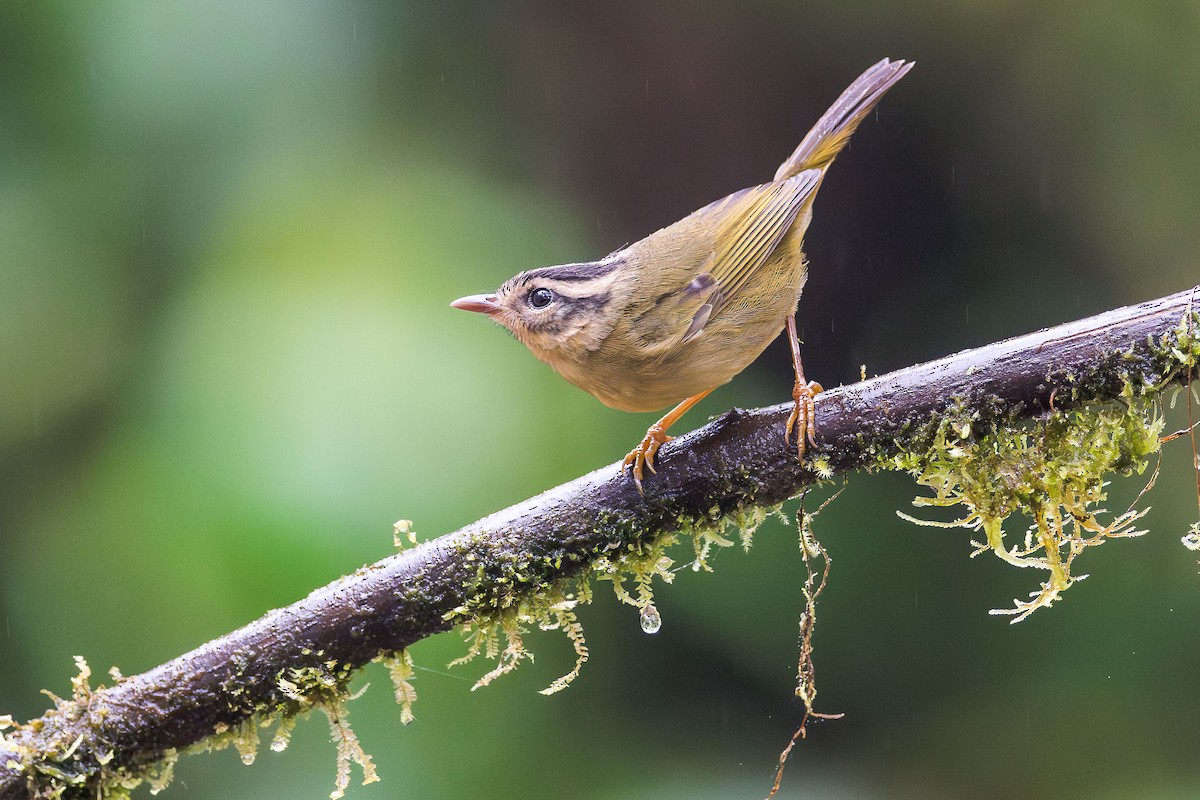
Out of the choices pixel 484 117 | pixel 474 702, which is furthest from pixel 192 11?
pixel 474 702

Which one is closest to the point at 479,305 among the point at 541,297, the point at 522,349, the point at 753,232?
the point at 541,297

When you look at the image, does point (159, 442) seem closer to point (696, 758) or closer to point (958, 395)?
point (696, 758)

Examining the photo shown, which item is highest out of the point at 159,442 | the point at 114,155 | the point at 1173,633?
the point at 114,155

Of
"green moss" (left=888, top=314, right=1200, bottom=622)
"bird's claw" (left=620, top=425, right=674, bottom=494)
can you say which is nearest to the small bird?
"bird's claw" (left=620, top=425, right=674, bottom=494)

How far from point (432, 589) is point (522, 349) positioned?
221cm

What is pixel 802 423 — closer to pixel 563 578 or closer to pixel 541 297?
pixel 563 578

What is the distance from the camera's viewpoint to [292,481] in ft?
12.2

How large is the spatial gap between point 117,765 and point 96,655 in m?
1.99

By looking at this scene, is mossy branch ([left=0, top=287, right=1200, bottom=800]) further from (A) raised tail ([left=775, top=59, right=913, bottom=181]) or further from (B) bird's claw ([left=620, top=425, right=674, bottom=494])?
(A) raised tail ([left=775, top=59, right=913, bottom=181])

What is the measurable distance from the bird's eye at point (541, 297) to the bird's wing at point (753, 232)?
46 centimetres

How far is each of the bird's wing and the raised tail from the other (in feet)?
0.33

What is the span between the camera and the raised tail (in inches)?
121

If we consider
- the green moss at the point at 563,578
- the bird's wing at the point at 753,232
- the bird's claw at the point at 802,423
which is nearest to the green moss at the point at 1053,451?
the bird's claw at the point at 802,423

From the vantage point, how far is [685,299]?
2.74 metres
